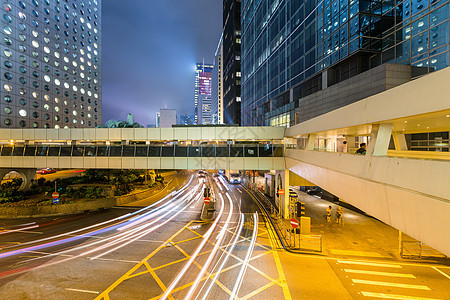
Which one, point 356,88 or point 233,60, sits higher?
point 233,60

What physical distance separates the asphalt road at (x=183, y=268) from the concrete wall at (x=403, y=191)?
5.37 metres

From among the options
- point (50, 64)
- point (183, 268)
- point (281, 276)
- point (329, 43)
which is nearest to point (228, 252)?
point (183, 268)

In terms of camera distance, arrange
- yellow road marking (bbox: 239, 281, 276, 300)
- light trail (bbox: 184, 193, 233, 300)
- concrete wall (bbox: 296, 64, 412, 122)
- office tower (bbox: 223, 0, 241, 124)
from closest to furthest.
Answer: yellow road marking (bbox: 239, 281, 276, 300), light trail (bbox: 184, 193, 233, 300), concrete wall (bbox: 296, 64, 412, 122), office tower (bbox: 223, 0, 241, 124)

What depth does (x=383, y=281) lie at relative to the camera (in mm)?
9438

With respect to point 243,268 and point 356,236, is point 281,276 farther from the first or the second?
point 356,236

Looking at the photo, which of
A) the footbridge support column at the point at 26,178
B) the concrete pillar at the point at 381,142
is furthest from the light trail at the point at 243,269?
the footbridge support column at the point at 26,178

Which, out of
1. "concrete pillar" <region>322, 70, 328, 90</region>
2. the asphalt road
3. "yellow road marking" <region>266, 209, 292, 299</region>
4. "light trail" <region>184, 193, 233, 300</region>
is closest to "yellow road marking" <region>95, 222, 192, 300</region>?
the asphalt road

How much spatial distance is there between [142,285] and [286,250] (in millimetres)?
8421

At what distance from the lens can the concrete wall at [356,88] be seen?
1625 cm

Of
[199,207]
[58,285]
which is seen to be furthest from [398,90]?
[199,207]

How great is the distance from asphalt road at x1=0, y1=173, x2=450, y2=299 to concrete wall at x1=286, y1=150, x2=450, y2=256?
17.6ft

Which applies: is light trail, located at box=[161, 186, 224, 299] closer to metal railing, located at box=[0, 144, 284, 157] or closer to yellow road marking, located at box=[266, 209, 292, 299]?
yellow road marking, located at box=[266, 209, 292, 299]

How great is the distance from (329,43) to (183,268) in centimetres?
2682

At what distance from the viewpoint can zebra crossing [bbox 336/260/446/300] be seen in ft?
27.7
